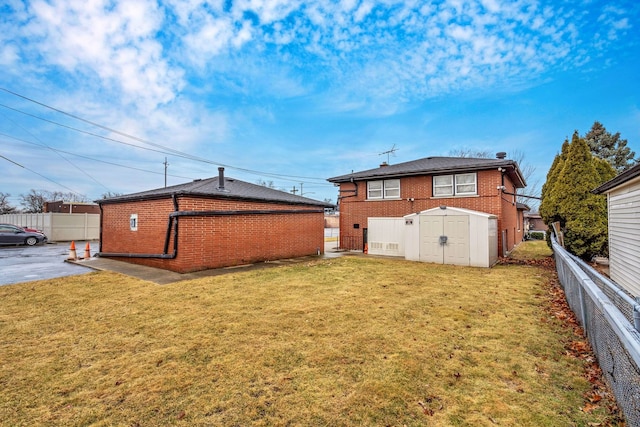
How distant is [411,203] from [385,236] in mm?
2243

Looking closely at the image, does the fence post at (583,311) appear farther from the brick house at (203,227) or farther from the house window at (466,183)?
the house window at (466,183)

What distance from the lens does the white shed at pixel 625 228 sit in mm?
5977

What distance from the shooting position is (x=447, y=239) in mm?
11383

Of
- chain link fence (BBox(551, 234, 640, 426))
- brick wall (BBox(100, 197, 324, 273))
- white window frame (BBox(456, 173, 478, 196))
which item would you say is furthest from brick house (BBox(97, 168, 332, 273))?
chain link fence (BBox(551, 234, 640, 426))

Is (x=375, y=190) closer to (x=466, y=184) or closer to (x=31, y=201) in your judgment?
(x=466, y=184)

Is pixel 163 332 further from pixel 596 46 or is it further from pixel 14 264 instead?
pixel 596 46

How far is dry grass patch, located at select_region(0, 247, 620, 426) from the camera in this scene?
2.48 metres

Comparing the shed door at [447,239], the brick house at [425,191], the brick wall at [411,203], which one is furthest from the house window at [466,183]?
the shed door at [447,239]

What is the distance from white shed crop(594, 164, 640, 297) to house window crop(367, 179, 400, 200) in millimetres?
7954

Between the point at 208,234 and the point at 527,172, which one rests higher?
the point at 527,172

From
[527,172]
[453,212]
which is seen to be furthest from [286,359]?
[527,172]

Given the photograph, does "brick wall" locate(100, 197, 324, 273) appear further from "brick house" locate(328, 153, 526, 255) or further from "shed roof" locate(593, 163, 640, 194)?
"shed roof" locate(593, 163, 640, 194)

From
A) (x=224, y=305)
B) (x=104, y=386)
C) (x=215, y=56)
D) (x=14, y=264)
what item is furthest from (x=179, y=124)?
(x=104, y=386)

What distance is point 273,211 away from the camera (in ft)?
39.8
